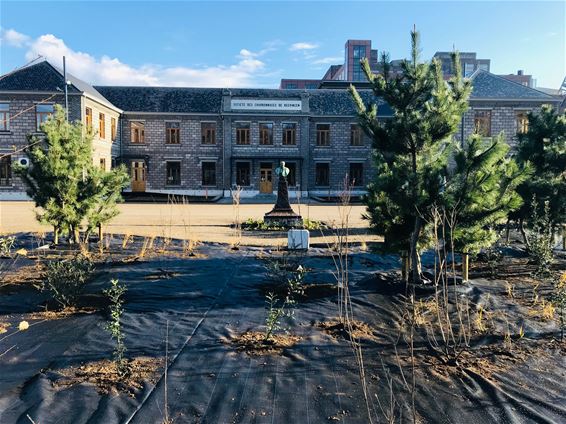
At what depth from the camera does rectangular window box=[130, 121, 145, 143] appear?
3142cm

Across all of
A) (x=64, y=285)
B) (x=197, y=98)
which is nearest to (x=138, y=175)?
(x=197, y=98)

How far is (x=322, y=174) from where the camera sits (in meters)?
32.4

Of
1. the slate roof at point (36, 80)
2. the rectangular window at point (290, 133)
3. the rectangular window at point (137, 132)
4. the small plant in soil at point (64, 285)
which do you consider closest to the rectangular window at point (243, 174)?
the rectangular window at point (290, 133)

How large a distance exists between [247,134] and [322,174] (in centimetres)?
595

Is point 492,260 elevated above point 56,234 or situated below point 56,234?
below

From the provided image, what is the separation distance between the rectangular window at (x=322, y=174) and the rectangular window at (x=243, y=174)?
15.5 feet

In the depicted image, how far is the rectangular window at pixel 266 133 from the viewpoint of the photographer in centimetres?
3136

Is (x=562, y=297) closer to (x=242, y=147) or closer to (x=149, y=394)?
(x=149, y=394)

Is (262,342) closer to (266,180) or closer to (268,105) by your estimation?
(266,180)

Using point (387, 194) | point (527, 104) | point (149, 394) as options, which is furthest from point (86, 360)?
point (527, 104)

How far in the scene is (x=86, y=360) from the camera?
4070 mm

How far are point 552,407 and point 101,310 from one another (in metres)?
4.69

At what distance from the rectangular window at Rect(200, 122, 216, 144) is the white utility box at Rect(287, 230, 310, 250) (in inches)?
898

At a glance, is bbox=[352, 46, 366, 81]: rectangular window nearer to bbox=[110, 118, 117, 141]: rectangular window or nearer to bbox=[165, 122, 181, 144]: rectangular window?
bbox=[165, 122, 181, 144]: rectangular window
